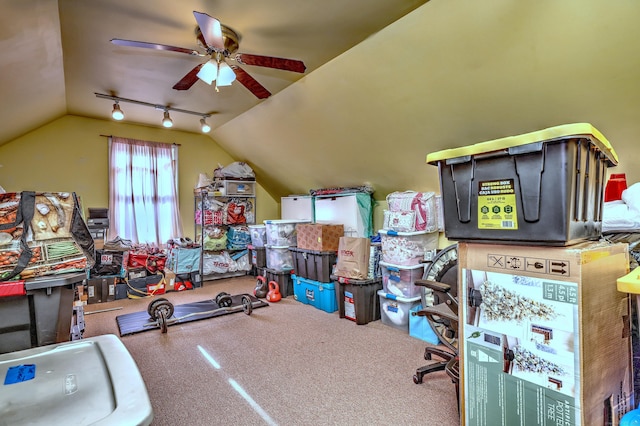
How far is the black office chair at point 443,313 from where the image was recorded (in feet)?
6.38

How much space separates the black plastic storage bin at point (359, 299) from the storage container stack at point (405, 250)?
0.16 meters

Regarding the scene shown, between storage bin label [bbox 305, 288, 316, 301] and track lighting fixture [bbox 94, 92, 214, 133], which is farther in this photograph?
storage bin label [bbox 305, 288, 316, 301]

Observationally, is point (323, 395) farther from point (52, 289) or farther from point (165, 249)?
point (165, 249)

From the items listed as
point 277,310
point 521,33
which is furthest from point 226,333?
point 521,33

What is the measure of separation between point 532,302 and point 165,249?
5630 mm

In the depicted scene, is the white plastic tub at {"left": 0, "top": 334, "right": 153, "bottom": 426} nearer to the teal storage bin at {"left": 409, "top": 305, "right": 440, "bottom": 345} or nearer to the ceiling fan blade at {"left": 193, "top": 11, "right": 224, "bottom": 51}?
the ceiling fan blade at {"left": 193, "top": 11, "right": 224, "bottom": 51}

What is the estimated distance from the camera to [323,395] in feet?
7.23

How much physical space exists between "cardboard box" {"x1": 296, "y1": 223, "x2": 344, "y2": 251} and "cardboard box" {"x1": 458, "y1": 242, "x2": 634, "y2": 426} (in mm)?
2877

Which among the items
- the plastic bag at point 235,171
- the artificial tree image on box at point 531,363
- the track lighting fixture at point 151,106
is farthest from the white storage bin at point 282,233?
the artificial tree image on box at point 531,363

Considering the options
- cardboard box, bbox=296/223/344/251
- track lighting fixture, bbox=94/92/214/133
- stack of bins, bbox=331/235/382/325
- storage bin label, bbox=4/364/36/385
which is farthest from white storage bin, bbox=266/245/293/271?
storage bin label, bbox=4/364/36/385

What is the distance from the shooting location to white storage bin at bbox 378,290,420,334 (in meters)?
3.26

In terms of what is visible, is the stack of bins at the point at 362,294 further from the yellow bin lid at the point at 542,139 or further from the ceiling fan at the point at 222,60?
the yellow bin lid at the point at 542,139

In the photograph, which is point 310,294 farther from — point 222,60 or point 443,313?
point 222,60

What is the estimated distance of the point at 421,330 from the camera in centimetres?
311
